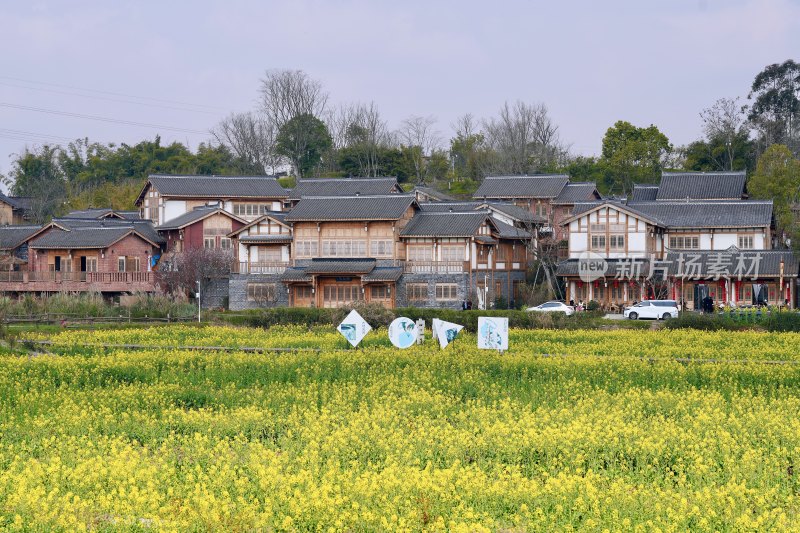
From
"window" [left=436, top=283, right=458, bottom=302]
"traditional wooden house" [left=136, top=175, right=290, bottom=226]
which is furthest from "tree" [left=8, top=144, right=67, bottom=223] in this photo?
"window" [left=436, top=283, right=458, bottom=302]

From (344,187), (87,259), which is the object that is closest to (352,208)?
(344,187)

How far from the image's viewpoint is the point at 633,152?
271ft

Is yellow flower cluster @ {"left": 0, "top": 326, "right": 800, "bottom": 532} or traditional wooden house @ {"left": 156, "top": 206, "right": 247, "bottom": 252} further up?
traditional wooden house @ {"left": 156, "top": 206, "right": 247, "bottom": 252}

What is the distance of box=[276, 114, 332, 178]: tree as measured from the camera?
313 ft

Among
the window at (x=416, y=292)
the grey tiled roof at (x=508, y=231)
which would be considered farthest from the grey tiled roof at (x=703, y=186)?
the window at (x=416, y=292)

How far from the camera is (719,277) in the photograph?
5806 cm

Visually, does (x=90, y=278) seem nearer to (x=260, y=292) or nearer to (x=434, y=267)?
(x=260, y=292)

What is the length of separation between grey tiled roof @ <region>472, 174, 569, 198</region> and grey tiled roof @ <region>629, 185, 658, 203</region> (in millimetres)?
4755

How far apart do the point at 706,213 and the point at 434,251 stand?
16.6 meters

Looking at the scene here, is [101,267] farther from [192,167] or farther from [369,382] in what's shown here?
[369,382]

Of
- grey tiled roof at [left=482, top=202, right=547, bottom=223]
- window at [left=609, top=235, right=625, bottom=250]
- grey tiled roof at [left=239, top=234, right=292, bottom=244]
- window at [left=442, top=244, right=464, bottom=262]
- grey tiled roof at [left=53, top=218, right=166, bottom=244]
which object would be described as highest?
grey tiled roof at [left=482, top=202, right=547, bottom=223]

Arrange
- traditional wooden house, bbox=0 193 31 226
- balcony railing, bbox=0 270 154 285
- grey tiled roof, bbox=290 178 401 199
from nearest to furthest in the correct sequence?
balcony railing, bbox=0 270 154 285 → grey tiled roof, bbox=290 178 401 199 → traditional wooden house, bbox=0 193 31 226

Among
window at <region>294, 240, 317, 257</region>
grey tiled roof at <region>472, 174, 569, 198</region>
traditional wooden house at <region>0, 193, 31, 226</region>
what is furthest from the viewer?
traditional wooden house at <region>0, 193, 31, 226</region>

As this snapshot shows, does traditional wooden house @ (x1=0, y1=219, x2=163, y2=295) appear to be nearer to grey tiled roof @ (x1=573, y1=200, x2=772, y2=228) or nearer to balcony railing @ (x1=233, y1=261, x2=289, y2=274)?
balcony railing @ (x1=233, y1=261, x2=289, y2=274)
